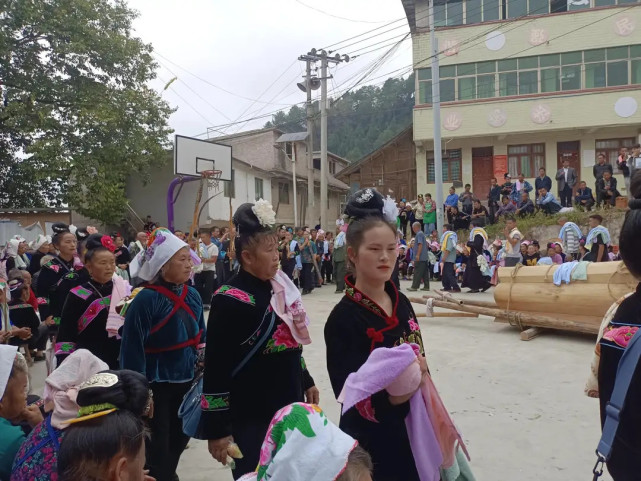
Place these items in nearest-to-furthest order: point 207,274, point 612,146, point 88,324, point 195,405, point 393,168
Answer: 1. point 195,405
2. point 88,324
3. point 207,274
4. point 612,146
5. point 393,168

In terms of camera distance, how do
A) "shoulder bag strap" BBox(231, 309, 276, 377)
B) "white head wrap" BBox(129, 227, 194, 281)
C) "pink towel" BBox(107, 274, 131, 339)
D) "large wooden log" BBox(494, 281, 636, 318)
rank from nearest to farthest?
1. "shoulder bag strap" BBox(231, 309, 276, 377)
2. "white head wrap" BBox(129, 227, 194, 281)
3. "pink towel" BBox(107, 274, 131, 339)
4. "large wooden log" BBox(494, 281, 636, 318)

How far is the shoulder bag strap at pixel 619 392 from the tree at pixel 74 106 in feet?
59.8

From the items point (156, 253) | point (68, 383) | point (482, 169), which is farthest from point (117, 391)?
point (482, 169)

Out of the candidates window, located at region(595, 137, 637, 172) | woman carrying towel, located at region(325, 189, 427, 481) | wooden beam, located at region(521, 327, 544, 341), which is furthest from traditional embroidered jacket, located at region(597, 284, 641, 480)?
window, located at region(595, 137, 637, 172)

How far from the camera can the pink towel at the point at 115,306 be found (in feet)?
12.2

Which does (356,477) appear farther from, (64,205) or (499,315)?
(64,205)

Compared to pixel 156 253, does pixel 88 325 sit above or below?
below

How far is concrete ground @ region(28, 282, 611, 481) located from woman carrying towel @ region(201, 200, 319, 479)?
1.58 meters

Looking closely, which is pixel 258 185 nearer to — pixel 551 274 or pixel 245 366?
pixel 551 274

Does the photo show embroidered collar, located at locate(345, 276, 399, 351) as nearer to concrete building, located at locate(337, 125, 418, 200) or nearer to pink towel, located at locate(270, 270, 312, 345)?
pink towel, located at locate(270, 270, 312, 345)

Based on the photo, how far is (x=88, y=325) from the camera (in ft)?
12.4

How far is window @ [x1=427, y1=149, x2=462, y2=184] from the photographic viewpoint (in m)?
26.0

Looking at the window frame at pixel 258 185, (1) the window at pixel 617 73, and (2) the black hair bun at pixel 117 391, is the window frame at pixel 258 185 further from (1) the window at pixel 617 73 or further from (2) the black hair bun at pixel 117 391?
(2) the black hair bun at pixel 117 391

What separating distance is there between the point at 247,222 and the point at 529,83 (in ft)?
79.3
